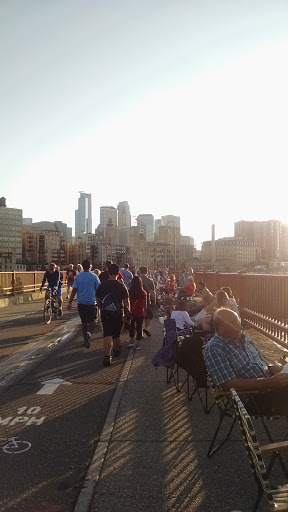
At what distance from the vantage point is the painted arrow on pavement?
6969mm

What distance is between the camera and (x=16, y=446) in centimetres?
486

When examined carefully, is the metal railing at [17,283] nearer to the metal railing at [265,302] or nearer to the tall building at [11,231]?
the metal railing at [265,302]

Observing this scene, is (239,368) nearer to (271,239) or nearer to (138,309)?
(138,309)

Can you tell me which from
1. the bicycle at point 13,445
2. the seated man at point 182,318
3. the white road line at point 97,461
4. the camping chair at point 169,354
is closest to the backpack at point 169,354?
the camping chair at point 169,354

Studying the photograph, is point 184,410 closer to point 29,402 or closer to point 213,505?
point 29,402

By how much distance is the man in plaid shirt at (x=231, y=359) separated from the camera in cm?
469

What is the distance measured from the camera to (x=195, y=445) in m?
4.79

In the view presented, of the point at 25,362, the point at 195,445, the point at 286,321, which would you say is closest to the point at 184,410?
the point at 195,445

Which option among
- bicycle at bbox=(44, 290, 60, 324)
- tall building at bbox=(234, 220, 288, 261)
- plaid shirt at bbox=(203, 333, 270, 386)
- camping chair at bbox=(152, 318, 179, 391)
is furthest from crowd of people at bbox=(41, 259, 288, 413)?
tall building at bbox=(234, 220, 288, 261)

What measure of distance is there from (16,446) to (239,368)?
239 centimetres

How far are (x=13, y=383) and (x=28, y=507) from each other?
4181mm

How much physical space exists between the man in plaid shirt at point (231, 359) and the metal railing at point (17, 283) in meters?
21.8

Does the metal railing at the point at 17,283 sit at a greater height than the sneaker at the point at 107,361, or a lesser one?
greater

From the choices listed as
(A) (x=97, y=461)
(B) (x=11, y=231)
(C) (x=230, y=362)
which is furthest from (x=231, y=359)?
(B) (x=11, y=231)
